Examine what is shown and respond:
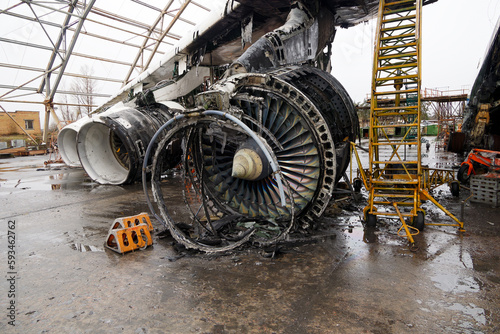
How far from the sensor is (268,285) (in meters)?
3.37

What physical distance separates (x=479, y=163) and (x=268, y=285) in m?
7.38

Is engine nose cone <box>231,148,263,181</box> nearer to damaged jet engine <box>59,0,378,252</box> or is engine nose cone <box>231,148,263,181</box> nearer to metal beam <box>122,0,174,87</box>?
damaged jet engine <box>59,0,378,252</box>

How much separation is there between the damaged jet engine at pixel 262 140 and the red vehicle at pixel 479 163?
3356 millimetres

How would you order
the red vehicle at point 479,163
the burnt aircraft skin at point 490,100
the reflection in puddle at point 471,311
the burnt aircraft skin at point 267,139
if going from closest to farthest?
the reflection in puddle at point 471,311 → the burnt aircraft skin at point 267,139 → the red vehicle at point 479,163 → the burnt aircraft skin at point 490,100

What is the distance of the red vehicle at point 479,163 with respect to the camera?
7070 mm

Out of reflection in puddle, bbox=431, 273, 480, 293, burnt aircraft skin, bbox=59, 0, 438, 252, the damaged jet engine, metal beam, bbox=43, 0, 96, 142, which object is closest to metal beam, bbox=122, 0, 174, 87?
metal beam, bbox=43, 0, 96, 142

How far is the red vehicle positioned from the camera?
7070 mm

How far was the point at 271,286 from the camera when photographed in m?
3.35

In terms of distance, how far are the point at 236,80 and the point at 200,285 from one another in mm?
3083

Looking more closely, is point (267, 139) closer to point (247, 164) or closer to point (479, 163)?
point (247, 164)

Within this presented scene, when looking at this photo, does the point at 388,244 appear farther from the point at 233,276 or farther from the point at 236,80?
the point at 236,80

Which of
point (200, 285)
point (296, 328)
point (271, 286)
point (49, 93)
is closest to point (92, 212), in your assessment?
point (200, 285)

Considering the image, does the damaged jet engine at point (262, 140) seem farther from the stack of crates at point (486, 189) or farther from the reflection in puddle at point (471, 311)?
the stack of crates at point (486, 189)

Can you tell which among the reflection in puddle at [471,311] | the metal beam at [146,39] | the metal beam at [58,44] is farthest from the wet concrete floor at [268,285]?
the metal beam at [146,39]
